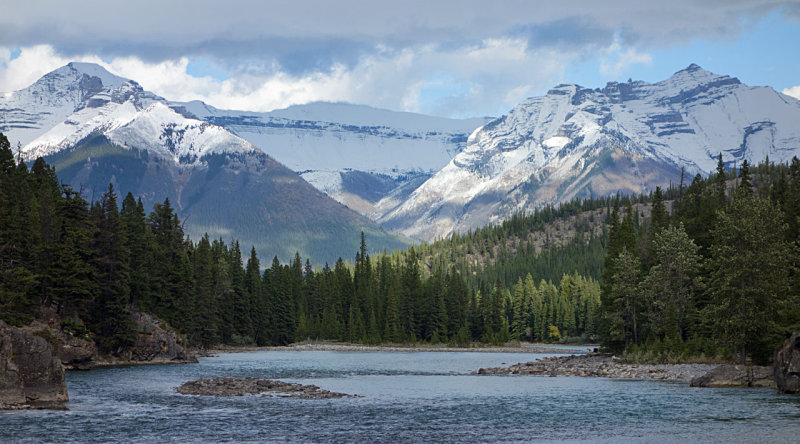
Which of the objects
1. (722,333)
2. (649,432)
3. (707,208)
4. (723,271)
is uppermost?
(707,208)

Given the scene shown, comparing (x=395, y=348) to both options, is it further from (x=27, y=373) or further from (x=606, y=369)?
(x=27, y=373)

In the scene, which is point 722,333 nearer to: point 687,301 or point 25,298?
point 687,301

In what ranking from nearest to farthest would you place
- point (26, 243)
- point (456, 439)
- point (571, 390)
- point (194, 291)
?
point (456, 439) < point (571, 390) < point (26, 243) < point (194, 291)

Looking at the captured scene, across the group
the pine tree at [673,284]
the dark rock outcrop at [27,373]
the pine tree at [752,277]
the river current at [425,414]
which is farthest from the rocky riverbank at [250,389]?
the pine tree at [673,284]

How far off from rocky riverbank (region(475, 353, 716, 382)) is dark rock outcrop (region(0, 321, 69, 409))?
5341 cm

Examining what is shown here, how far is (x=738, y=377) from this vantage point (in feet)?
253

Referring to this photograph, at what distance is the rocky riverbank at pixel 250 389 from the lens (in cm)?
7275

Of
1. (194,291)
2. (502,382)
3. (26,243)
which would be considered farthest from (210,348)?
(502,382)

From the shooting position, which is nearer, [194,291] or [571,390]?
[571,390]

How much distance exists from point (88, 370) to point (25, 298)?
14.2 meters

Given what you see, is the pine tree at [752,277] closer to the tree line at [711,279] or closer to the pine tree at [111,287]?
the tree line at [711,279]

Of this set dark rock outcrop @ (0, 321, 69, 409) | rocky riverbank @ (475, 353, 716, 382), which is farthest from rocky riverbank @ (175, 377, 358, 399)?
rocky riverbank @ (475, 353, 716, 382)

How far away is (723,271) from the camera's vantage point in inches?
3155

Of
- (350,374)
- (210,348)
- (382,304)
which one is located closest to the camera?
(350,374)
